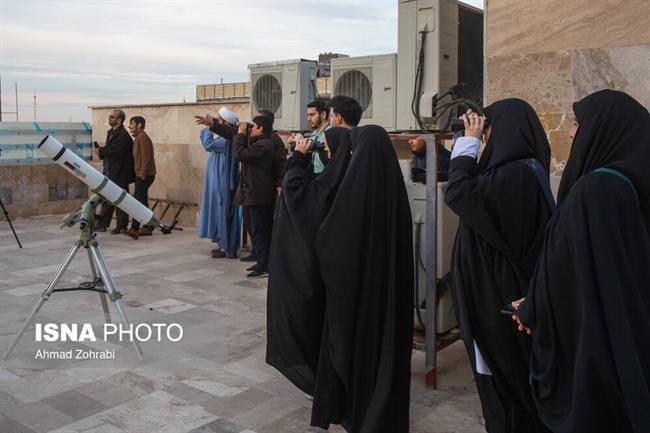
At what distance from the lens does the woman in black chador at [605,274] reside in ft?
6.86

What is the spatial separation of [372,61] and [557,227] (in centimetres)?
277

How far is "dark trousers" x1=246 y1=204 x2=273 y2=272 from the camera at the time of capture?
653 centimetres

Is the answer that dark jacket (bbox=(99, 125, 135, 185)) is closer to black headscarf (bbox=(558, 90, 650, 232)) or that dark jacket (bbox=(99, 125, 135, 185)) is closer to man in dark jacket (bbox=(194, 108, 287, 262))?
man in dark jacket (bbox=(194, 108, 287, 262))

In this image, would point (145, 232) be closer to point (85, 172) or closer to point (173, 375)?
point (85, 172)

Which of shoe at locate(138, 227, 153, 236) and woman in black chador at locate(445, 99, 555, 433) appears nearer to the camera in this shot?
woman in black chador at locate(445, 99, 555, 433)

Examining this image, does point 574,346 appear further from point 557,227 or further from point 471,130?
point 471,130

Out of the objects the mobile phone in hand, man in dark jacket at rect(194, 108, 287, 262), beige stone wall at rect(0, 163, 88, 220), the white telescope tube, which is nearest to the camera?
the mobile phone in hand

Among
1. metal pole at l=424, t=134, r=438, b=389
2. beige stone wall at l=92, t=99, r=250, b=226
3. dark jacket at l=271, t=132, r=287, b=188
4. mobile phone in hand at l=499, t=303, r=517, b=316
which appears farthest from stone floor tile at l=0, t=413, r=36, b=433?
beige stone wall at l=92, t=99, r=250, b=226

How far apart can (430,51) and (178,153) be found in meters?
5.99

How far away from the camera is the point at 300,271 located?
3389mm

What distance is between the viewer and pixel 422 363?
14.0ft

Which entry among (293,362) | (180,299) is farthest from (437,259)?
(180,299)

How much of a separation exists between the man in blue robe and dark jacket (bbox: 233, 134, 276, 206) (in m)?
0.70

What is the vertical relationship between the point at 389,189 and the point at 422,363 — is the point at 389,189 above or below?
above
